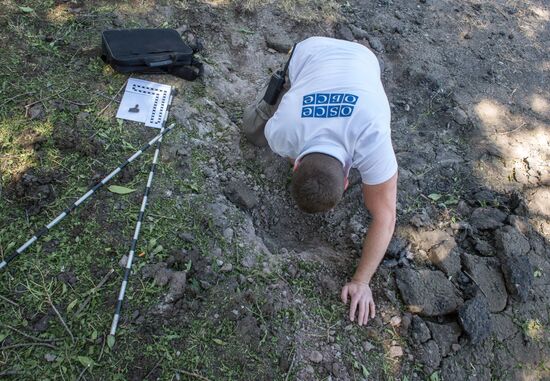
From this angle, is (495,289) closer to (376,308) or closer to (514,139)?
(376,308)

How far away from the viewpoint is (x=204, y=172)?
10.4 feet

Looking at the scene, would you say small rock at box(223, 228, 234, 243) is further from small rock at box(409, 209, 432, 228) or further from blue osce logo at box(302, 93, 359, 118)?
small rock at box(409, 209, 432, 228)

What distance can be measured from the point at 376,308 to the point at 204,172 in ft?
4.84

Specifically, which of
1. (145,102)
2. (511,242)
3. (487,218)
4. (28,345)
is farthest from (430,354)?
(145,102)

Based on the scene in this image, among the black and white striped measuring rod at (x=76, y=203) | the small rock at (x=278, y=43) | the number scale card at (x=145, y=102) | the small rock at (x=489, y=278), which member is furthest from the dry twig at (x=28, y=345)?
the small rock at (x=278, y=43)

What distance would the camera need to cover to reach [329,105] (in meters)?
2.46

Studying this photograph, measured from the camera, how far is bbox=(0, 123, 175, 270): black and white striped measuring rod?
8.30ft

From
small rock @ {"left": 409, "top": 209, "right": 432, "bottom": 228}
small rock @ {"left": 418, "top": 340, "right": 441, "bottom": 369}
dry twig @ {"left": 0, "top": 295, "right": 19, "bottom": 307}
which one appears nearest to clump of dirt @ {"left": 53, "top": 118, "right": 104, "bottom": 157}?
dry twig @ {"left": 0, "top": 295, "right": 19, "bottom": 307}

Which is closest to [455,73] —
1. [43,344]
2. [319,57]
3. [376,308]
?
[319,57]

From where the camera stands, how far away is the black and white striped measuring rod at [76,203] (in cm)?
253

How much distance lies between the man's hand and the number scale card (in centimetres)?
176

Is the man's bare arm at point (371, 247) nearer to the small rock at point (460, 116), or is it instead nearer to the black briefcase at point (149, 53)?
the small rock at point (460, 116)

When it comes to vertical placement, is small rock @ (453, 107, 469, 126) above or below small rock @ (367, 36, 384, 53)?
below

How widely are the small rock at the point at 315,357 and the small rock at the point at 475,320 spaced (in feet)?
3.04
